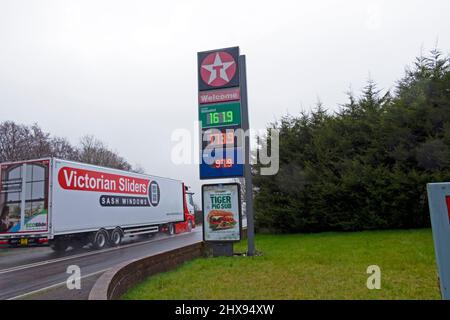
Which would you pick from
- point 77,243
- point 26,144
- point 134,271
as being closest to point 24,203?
point 77,243

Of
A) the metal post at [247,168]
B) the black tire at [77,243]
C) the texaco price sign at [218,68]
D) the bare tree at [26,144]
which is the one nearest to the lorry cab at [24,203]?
the black tire at [77,243]

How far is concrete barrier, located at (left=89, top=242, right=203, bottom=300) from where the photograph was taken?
560 cm

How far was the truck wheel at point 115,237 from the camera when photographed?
17.6 metres

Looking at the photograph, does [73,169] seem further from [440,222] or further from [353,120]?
[440,222]

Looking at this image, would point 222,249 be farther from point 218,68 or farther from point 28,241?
point 28,241

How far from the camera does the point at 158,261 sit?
28.7 ft

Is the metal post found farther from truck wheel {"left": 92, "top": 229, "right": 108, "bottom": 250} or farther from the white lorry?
truck wheel {"left": 92, "top": 229, "right": 108, "bottom": 250}

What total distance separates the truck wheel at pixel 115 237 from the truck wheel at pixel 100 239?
350 millimetres

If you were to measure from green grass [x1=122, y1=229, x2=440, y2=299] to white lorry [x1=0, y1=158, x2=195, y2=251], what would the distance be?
7206 mm

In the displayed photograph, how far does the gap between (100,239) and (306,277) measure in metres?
12.0

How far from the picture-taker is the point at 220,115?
467 inches

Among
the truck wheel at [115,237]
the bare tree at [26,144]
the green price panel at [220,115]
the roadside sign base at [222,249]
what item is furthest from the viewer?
the bare tree at [26,144]

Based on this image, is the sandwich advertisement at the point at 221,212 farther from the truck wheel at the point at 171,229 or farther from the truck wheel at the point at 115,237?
the truck wheel at the point at 171,229

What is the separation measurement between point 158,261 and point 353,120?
13257 millimetres
